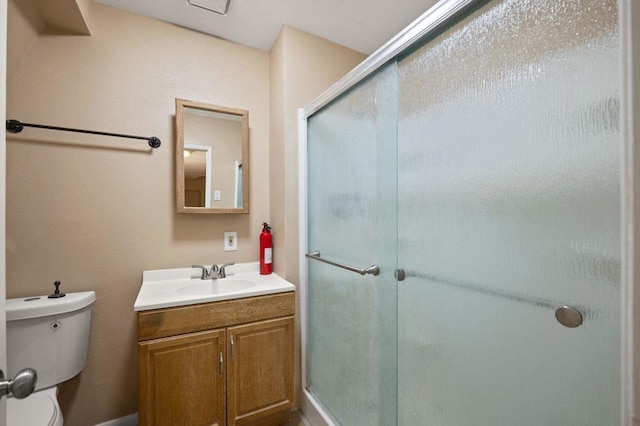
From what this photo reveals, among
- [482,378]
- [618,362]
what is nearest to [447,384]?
[482,378]

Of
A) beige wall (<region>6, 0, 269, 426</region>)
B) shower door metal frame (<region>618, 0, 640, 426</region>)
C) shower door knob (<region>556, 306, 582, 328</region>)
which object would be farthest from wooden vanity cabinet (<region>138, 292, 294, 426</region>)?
shower door metal frame (<region>618, 0, 640, 426</region>)

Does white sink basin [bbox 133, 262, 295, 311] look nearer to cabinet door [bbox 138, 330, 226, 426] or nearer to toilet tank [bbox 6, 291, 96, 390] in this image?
cabinet door [bbox 138, 330, 226, 426]

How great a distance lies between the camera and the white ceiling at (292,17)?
1.55m

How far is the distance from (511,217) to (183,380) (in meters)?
1.47

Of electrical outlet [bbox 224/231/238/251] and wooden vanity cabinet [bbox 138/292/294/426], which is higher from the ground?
electrical outlet [bbox 224/231/238/251]

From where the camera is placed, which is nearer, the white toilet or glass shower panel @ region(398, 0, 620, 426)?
glass shower panel @ region(398, 0, 620, 426)

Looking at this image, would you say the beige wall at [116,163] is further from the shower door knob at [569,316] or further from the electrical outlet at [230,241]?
the shower door knob at [569,316]

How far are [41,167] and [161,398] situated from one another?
1267 millimetres

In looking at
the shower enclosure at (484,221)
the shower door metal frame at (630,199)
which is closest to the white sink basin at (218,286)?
the shower enclosure at (484,221)

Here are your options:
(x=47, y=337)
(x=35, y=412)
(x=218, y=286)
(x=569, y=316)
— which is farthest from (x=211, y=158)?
(x=569, y=316)

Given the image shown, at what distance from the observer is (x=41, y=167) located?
1.41 m

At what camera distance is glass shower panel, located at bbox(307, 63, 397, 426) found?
45.8 inches

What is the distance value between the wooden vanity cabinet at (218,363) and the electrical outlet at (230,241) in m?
0.50

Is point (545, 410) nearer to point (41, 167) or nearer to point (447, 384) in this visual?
point (447, 384)
